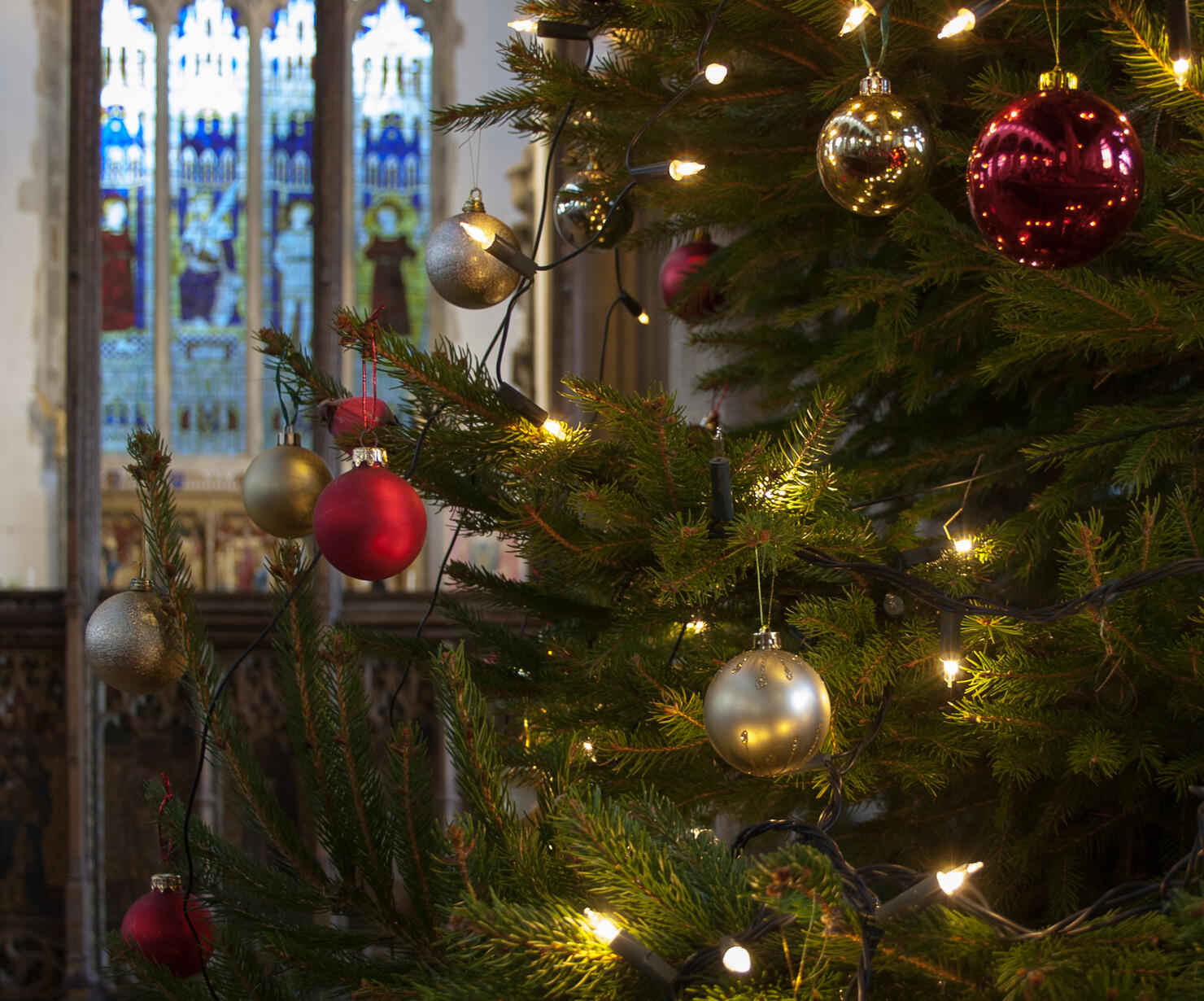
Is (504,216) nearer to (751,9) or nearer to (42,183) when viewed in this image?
(42,183)

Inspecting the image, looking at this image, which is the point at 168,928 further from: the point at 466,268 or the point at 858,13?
the point at 858,13

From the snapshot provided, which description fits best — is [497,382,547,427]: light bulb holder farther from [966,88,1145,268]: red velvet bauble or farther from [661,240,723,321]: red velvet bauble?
[661,240,723,321]: red velvet bauble

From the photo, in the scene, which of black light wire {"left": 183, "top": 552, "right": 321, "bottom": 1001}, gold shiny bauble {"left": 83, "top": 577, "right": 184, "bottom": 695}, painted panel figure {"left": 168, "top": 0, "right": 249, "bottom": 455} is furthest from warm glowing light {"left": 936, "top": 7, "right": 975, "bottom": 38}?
painted panel figure {"left": 168, "top": 0, "right": 249, "bottom": 455}

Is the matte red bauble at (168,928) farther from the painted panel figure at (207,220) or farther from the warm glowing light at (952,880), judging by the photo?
the painted panel figure at (207,220)

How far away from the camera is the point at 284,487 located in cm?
76

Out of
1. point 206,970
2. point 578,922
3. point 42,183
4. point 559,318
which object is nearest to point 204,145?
point 42,183

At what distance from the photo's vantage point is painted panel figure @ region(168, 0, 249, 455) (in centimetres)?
250

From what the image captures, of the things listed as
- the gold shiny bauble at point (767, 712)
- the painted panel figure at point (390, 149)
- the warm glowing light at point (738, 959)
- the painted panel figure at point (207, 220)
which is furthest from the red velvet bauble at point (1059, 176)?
the painted panel figure at point (207, 220)

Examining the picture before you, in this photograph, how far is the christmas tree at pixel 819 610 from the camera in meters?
0.38

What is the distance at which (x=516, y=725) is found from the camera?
79 cm

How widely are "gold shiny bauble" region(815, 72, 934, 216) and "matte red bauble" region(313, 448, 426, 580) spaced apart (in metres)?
0.28

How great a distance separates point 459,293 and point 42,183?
2.05 metres

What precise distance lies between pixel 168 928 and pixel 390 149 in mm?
2111

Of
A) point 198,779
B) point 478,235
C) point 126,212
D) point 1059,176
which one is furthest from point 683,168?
point 126,212
